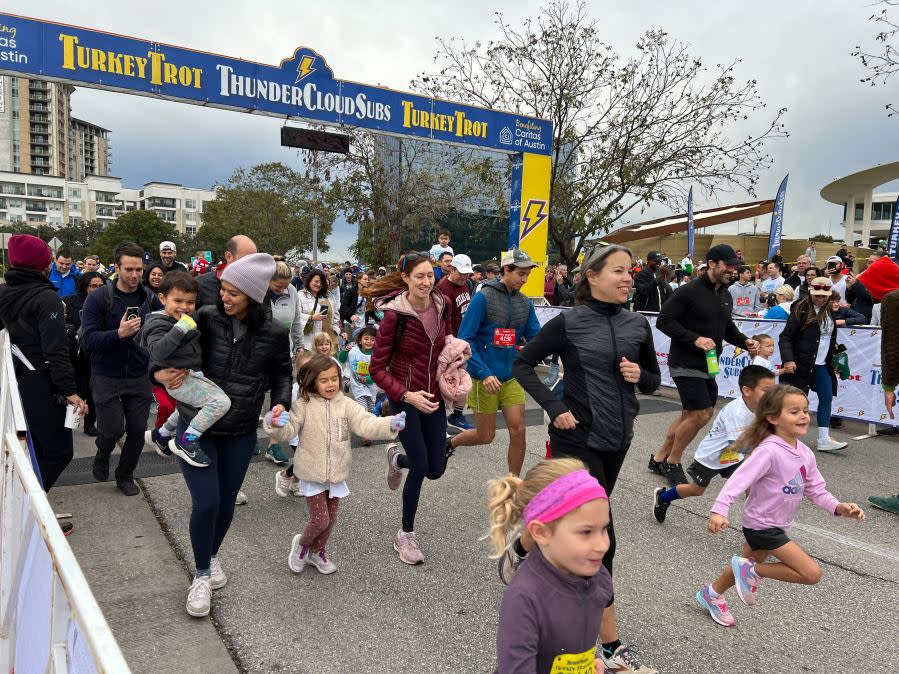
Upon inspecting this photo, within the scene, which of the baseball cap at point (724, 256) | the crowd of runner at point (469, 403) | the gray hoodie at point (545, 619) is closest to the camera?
the gray hoodie at point (545, 619)

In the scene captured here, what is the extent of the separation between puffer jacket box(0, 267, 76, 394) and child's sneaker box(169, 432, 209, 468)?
1.44m

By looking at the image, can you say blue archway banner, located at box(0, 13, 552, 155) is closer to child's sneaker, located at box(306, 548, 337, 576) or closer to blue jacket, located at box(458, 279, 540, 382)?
blue jacket, located at box(458, 279, 540, 382)

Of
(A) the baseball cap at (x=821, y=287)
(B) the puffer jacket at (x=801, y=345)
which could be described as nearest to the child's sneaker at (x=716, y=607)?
(B) the puffer jacket at (x=801, y=345)

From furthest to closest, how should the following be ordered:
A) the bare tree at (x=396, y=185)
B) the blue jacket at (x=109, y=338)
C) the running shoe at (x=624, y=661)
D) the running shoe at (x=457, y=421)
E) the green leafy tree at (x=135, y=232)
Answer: the green leafy tree at (x=135, y=232)
the bare tree at (x=396, y=185)
the running shoe at (x=457, y=421)
the blue jacket at (x=109, y=338)
the running shoe at (x=624, y=661)

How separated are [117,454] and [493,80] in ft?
52.1

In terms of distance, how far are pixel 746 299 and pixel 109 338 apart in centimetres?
1177

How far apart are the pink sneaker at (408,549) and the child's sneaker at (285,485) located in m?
1.30

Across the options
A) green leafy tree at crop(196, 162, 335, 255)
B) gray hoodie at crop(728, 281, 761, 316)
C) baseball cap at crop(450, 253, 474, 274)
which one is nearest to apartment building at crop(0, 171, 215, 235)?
green leafy tree at crop(196, 162, 335, 255)

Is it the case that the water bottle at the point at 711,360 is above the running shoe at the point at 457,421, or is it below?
above

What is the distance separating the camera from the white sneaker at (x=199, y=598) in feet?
10.7

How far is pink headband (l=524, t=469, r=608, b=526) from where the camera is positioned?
191 cm

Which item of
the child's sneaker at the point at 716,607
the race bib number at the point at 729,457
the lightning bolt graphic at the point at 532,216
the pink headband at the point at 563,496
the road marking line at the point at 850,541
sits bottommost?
the road marking line at the point at 850,541

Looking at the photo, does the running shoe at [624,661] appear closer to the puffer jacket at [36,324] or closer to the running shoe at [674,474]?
the running shoe at [674,474]

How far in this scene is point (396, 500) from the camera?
199 inches
